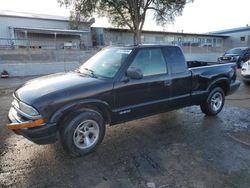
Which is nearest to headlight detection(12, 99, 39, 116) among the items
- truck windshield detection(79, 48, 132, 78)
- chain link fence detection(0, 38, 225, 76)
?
truck windshield detection(79, 48, 132, 78)

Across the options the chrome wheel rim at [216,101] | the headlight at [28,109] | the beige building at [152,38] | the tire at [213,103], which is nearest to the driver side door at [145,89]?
the headlight at [28,109]

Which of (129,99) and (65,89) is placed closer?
(65,89)

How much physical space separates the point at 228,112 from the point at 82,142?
4238mm

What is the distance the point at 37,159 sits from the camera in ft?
11.0

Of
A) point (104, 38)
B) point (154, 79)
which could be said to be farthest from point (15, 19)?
point (154, 79)

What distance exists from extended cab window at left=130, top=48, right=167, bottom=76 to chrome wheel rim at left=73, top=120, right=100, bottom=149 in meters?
1.27

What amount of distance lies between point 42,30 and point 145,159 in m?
23.7

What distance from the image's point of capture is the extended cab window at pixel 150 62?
3.91 m

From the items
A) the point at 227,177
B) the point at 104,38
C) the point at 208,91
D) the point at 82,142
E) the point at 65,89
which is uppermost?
the point at 104,38

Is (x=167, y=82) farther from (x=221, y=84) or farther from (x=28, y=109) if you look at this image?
(x=28, y=109)

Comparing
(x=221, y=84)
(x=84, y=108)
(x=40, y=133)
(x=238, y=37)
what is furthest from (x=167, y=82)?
(x=238, y=37)

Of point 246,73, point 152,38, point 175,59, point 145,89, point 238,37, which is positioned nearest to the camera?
point 145,89

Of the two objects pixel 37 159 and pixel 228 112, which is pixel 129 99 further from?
pixel 228 112

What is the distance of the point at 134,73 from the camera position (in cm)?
355
